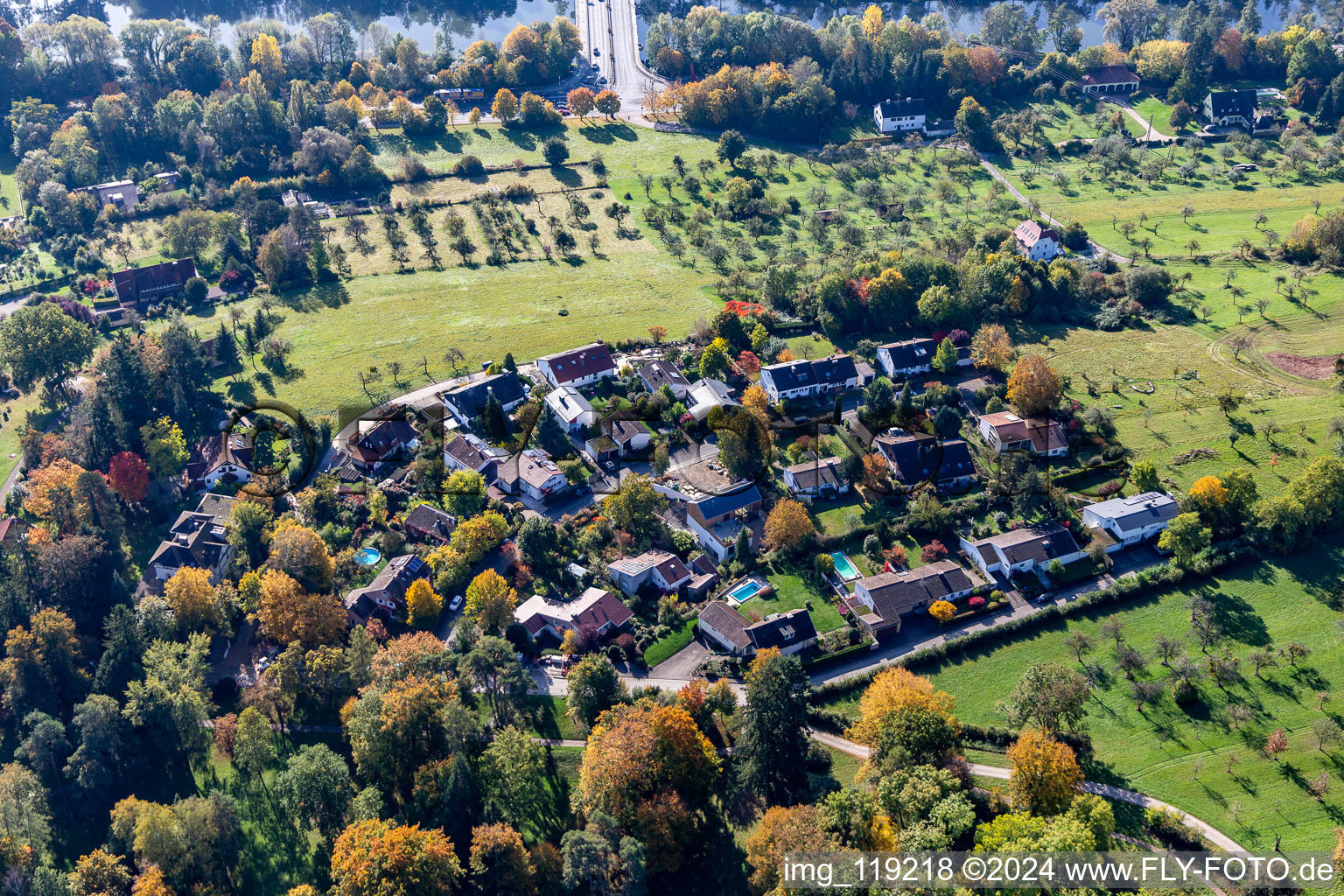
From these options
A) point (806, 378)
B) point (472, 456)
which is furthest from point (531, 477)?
point (806, 378)

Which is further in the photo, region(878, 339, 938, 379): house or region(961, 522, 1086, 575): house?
region(878, 339, 938, 379): house

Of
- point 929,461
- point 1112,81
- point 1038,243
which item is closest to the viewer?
point 929,461

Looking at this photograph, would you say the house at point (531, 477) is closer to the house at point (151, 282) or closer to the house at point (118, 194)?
the house at point (151, 282)

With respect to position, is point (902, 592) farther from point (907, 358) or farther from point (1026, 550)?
point (907, 358)

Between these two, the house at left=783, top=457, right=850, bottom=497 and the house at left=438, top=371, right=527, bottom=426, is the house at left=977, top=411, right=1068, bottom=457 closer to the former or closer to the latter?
the house at left=783, top=457, right=850, bottom=497

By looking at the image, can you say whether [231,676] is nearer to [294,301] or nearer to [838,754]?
[838,754]

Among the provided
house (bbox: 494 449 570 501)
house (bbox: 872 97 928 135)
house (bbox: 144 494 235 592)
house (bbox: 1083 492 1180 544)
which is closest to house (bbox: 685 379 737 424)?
house (bbox: 494 449 570 501)
